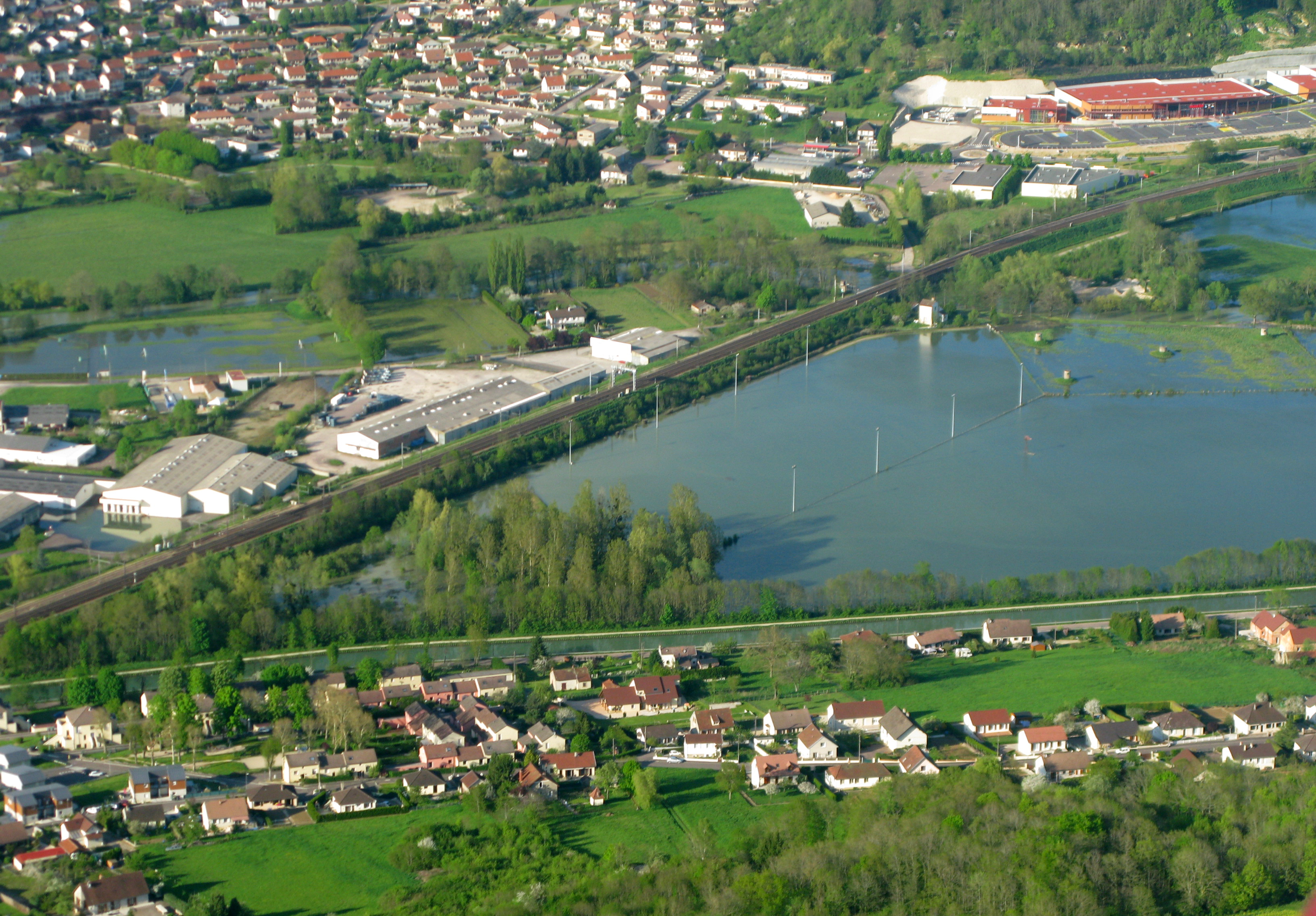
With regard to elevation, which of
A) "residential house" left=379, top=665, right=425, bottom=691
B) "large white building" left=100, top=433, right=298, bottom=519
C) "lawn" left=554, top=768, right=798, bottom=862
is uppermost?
"large white building" left=100, top=433, right=298, bottom=519

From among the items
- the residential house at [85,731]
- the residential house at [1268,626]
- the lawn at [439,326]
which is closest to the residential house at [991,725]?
the residential house at [1268,626]

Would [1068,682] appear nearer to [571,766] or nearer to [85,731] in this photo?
[571,766]

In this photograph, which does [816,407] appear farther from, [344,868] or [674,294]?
[344,868]

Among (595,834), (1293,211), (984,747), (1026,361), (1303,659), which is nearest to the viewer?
(595,834)

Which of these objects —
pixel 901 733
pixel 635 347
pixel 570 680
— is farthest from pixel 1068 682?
pixel 635 347

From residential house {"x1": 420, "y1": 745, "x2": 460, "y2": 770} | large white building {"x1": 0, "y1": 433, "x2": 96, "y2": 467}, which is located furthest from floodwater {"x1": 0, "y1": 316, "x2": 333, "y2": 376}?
residential house {"x1": 420, "y1": 745, "x2": 460, "y2": 770}

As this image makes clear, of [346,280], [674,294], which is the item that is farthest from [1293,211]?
[346,280]

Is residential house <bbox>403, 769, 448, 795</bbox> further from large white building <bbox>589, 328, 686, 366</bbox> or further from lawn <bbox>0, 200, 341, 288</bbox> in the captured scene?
lawn <bbox>0, 200, 341, 288</bbox>
